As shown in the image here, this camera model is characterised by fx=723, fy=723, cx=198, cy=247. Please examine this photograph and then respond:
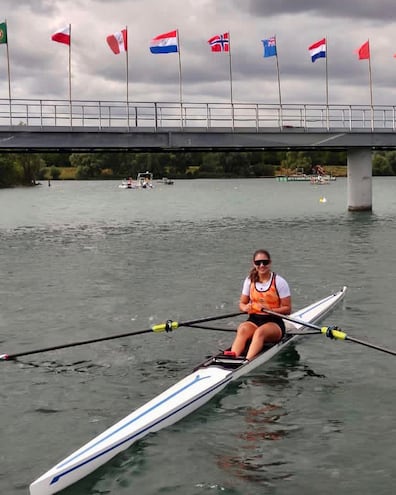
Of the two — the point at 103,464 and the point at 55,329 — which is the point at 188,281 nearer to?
the point at 55,329

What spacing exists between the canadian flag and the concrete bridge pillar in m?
21.4

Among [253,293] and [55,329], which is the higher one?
[253,293]

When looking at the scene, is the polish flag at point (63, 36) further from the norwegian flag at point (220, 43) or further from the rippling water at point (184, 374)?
the rippling water at point (184, 374)

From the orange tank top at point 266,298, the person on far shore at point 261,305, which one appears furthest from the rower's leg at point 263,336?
the orange tank top at point 266,298

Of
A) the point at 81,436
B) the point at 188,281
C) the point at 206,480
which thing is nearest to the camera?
the point at 206,480

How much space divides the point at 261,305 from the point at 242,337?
0.75 m

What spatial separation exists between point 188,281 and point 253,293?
12855 millimetres

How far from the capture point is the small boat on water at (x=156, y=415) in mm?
9508

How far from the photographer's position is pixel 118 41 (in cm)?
Result: 5191

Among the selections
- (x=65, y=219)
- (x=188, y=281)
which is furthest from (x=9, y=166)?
(x=188, y=281)

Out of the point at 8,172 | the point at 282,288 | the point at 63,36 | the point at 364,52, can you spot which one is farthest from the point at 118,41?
the point at 8,172

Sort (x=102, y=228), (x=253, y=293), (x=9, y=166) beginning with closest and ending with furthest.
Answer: (x=253, y=293)
(x=102, y=228)
(x=9, y=166)

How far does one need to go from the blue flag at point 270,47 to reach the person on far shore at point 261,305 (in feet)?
151

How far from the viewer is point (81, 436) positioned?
38.4 ft
